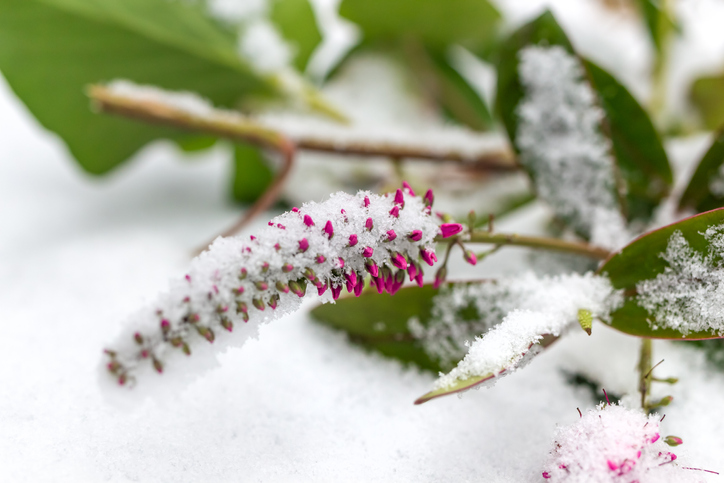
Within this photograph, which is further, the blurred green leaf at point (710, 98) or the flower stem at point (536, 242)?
the blurred green leaf at point (710, 98)

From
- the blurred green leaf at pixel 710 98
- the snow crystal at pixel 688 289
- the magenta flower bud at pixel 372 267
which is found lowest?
the magenta flower bud at pixel 372 267

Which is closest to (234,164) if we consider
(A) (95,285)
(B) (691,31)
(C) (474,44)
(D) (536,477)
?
(A) (95,285)

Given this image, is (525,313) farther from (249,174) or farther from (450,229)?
(249,174)

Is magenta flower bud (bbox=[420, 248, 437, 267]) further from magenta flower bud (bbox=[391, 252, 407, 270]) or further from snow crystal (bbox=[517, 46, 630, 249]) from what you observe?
snow crystal (bbox=[517, 46, 630, 249])

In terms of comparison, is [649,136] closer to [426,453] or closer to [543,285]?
[543,285]

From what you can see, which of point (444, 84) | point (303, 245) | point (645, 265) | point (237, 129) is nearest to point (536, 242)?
point (645, 265)

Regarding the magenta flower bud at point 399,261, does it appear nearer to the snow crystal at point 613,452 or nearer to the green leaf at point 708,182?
the snow crystal at point 613,452

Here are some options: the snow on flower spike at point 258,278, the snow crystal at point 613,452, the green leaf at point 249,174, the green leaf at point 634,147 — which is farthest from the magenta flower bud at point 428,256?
the green leaf at point 249,174
